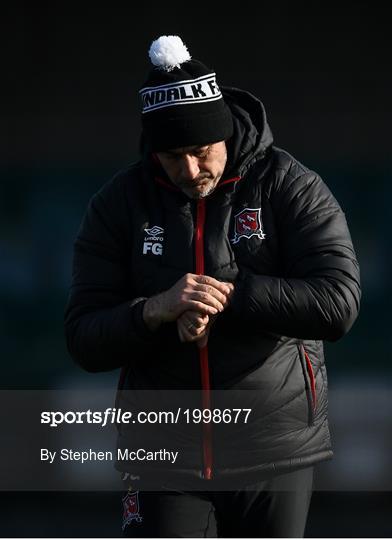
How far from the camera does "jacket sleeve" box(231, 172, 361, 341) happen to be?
10.0 ft

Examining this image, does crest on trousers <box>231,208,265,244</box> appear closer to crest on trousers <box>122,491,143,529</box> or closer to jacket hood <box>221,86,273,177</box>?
jacket hood <box>221,86,273,177</box>

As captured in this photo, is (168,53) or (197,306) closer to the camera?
(197,306)

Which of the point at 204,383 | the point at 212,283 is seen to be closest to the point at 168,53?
the point at 212,283

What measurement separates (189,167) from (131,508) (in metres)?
0.85

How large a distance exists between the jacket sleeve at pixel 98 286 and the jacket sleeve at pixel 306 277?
0.33 meters

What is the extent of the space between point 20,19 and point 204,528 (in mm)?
3227

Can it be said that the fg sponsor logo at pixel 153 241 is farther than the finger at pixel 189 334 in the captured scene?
Yes

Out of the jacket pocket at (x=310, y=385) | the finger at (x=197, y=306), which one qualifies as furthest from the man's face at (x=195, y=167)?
the jacket pocket at (x=310, y=385)

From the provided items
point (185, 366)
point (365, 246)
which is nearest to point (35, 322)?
point (365, 246)

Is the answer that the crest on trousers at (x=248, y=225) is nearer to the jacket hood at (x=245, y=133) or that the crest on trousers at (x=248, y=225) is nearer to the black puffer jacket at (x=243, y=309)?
the black puffer jacket at (x=243, y=309)

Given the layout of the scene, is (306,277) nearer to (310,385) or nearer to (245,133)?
(310,385)

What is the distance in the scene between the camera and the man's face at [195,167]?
124 inches

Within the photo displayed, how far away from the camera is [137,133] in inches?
230

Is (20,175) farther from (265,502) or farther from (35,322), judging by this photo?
(265,502)
